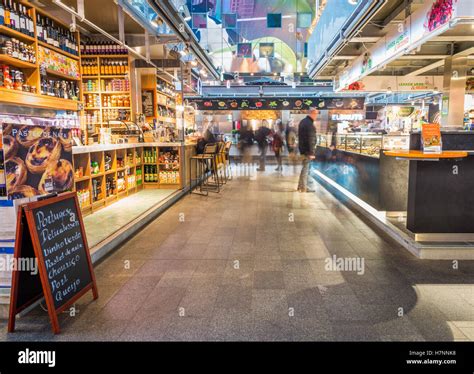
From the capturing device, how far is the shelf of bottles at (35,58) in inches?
204

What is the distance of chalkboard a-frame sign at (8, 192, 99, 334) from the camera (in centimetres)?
261

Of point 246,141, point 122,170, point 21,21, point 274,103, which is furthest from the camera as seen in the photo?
point 246,141

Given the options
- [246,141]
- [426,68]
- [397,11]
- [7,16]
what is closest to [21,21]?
[7,16]

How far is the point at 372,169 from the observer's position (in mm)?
6402

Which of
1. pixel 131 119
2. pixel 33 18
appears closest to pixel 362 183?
pixel 131 119

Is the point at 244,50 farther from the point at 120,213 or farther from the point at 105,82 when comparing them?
the point at 120,213

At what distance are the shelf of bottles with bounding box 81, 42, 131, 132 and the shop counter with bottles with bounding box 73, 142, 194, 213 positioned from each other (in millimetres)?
1640

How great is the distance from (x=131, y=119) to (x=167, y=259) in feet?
18.8

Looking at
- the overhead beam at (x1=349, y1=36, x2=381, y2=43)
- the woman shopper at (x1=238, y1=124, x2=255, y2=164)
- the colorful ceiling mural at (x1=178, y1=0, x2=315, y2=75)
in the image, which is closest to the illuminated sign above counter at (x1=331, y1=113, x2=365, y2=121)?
the woman shopper at (x1=238, y1=124, x2=255, y2=164)

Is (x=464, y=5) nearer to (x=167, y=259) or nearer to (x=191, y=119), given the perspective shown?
(x=167, y=259)

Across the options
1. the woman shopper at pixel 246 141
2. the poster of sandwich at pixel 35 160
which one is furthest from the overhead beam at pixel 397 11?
the woman shopper at pixel 246 141

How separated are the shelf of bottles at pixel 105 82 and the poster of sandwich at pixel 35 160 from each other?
5.49 meters

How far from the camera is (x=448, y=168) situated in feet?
14.7

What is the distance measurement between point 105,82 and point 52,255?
23.8 ft
